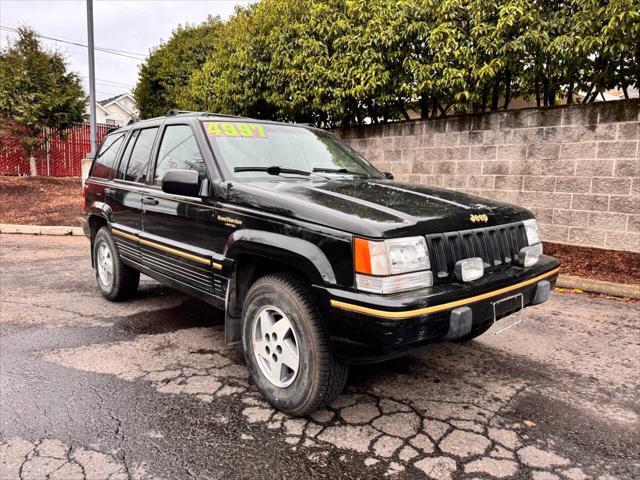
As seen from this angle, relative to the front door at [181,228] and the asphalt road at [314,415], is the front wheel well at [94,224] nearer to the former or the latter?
the asphalt road at [314,415]

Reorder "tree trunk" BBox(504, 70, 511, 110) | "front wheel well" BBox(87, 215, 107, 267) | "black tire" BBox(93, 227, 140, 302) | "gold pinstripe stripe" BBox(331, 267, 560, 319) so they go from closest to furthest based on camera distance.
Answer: "gold pinstripe stripe" BBox(331, 267, 560, 319), "black tire" BBox(93, 227, 140, 302), "front wheel well" BBox(87, 215, 107, 267), "tree trunk" BBox(504, 70, 511, 110)

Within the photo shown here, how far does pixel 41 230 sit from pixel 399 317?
10.1 meters

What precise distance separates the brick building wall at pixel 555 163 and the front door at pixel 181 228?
5.60m

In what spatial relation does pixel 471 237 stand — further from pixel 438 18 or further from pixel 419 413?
pixel 438 18

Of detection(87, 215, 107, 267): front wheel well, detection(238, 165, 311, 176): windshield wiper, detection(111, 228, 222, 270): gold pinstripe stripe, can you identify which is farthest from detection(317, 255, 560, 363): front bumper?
detection(87, 215, 107, 267): front wheel well

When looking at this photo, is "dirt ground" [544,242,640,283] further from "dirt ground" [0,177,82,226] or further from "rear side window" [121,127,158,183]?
"dirt ground" [0,177,82,226]

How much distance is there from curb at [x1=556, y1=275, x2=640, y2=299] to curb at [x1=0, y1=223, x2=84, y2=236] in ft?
29.8

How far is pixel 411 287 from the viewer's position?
2512 mm

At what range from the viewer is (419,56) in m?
8.18

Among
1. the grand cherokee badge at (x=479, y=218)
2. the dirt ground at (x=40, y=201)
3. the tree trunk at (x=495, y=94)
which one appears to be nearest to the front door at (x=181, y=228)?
the grand cherokee badge at (x=479, y=218)

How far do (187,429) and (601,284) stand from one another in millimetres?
5296

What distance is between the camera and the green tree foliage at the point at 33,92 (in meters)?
14.5

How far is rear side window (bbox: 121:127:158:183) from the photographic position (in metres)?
4.36

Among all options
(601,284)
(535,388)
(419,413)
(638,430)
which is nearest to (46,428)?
(419,413)
